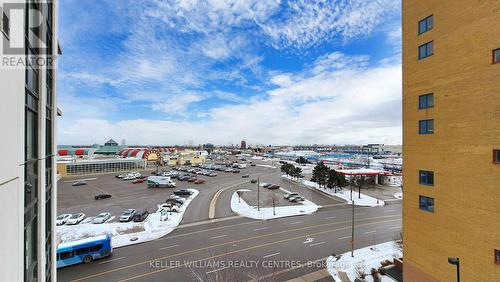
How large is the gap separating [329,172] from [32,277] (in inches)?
2041

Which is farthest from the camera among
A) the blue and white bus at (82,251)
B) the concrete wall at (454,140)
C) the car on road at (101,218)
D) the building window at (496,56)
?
the car on road at (101,218)

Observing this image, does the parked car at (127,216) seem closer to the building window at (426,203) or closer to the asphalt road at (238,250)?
the asphalt road at (238,250)

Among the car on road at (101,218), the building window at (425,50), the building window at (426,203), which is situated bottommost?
the car on road at (101,218)

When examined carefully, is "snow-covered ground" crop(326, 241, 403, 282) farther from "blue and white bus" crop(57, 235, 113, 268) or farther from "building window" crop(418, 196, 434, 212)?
"blue and white bus" crop(57, 235, 113, 268)

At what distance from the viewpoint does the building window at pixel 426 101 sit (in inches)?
590

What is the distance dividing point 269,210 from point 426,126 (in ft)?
89.3

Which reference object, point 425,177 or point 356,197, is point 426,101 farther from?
point 356,197

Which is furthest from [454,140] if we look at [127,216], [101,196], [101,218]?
[101,196]

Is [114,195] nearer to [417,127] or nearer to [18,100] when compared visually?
[18,100]

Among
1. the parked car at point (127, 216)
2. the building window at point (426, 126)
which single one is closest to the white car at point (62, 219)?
the parked car at point (127, 216)

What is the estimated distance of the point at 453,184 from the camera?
1370 cm

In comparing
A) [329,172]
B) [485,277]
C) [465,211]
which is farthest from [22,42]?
[329,172]

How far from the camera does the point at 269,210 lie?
37.8 metres

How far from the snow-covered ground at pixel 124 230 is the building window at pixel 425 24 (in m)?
31.6
